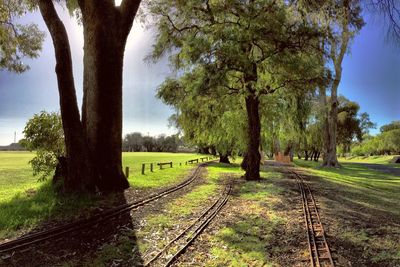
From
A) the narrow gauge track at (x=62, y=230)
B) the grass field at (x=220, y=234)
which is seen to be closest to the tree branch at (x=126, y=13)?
the narrow gauge track at (x=62, y=230)

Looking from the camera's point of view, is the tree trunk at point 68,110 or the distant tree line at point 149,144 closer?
the tree trunk at point 68,110

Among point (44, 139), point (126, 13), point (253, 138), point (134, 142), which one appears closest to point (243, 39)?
point (126, 13)

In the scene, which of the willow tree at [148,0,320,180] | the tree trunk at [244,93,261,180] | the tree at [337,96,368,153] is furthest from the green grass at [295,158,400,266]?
the tree at [337,96,368,153]

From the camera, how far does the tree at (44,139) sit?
13.3 metres

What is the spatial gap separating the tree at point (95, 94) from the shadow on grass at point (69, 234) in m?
0.99

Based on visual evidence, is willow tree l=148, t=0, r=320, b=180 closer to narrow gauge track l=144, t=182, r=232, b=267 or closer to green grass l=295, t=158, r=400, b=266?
green grass l=295, t=158, r=400, b=266

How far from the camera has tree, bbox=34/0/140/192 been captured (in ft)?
37.7

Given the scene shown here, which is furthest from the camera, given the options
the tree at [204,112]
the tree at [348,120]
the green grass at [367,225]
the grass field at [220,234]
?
the tree at [348,120]

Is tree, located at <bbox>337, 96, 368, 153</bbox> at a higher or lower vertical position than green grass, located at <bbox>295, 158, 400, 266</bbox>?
higher

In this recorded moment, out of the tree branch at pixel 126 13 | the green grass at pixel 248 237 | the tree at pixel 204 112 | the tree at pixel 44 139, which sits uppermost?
the tree branch at pixel 126 13

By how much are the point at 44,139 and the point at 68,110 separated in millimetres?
2458

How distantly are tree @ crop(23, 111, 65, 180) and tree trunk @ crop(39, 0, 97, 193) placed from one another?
74.3 inches

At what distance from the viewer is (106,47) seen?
41.3ft

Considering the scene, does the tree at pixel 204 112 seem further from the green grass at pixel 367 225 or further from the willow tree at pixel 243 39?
the green grass at pixel 367 225
